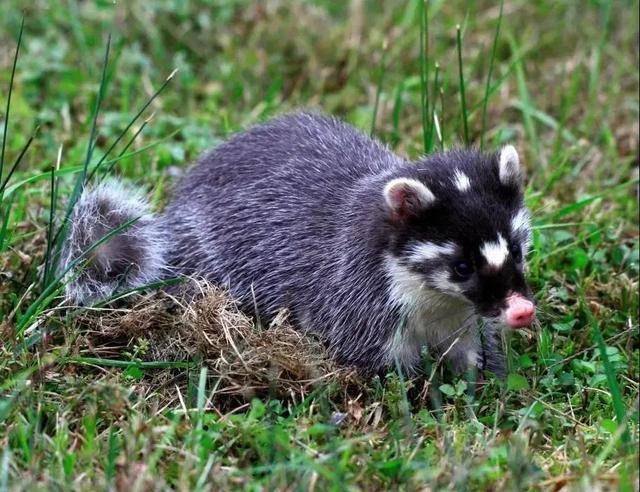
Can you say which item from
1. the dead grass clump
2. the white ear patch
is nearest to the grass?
the dead grass clump

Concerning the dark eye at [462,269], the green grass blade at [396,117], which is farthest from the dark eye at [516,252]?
the green grass blade at [396,117]

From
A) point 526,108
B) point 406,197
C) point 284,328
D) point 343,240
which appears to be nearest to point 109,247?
point 284,328

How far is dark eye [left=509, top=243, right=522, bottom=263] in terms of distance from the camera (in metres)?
4.96

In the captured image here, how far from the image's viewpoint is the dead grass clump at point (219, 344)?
5067 millimetres

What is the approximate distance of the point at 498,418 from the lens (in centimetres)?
484

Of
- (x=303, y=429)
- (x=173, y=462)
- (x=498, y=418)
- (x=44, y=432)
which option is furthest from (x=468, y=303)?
(x=44, y=432)

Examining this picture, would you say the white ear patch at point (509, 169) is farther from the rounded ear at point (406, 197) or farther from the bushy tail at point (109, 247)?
the bushy tail at point (109, 247)

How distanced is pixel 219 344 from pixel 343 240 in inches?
33.0

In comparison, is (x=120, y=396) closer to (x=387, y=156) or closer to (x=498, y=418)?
(x=498, y=418)

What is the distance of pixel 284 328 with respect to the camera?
544cm

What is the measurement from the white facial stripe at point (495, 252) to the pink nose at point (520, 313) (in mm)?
200

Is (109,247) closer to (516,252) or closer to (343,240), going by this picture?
(343,240)

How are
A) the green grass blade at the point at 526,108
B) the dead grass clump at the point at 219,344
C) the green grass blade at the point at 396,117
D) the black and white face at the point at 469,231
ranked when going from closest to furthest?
the black and white face at the point at 469,231 < the dead grass clump at the point at 219,344 < the green grass blade at the point at 396,117 < the green grass blade at the point at 526,108

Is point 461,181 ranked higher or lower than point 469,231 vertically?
higher
